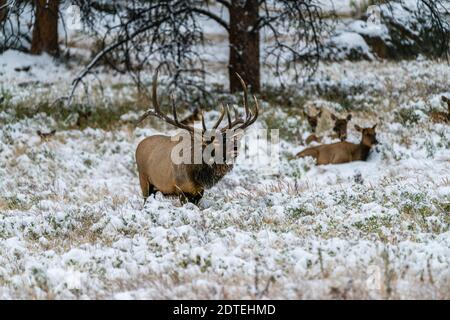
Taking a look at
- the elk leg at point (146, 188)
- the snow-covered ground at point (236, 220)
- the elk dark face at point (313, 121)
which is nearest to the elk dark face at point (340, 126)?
the snow-covered ground at point (236, 220)

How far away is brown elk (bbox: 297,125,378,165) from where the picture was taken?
11.1 metres

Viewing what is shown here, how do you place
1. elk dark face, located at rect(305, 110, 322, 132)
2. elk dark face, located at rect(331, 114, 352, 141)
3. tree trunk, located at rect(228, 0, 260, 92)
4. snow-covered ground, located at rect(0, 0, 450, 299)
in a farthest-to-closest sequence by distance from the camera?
tree trunk, located at rect(228, 0, 260, 92) → elk dark face, located at rect(305, 110, 322, 132) → elk dark face, located at rect(331, 114, 352, 141) → snow-covered ground, located at rect(0, 0, 450, 299)

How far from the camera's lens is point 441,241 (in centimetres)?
539

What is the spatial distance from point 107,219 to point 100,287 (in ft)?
6.85

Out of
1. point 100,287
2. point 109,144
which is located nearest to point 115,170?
point 109,144

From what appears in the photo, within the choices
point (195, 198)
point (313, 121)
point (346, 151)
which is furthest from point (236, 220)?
point (313, 121)

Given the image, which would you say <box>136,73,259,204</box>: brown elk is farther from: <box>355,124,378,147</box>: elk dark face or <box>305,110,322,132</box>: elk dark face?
<box>305,110,322,132</box>: elk dark face

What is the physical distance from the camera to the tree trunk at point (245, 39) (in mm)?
14664

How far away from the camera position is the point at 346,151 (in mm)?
11156

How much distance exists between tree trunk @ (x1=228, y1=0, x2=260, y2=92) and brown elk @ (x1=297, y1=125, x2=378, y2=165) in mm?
4220

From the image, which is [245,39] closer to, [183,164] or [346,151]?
[346,151]

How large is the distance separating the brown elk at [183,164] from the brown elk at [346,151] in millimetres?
3715

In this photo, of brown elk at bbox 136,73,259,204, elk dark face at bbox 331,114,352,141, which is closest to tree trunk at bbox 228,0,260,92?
elk dark face at bbox 331,114,352,141
